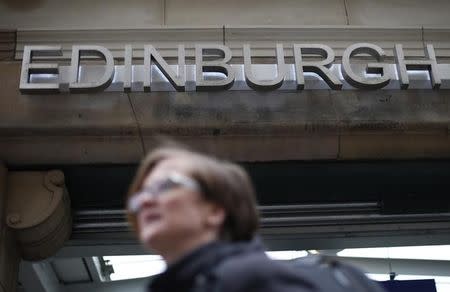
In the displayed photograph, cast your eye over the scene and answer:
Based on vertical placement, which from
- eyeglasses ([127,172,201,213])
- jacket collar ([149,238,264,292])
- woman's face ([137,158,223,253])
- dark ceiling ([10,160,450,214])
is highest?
dark ceiling ([10,160,450,214])

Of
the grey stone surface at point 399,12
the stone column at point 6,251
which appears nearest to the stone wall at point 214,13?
the grey stone surface at point 399,12

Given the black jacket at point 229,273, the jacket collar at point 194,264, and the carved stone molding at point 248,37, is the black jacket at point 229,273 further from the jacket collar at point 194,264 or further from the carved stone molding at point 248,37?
the carved stone molding at point 248,37

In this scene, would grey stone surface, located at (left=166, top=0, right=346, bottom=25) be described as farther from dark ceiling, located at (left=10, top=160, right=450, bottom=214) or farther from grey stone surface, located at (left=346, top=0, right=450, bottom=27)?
dark ceiling, located at (left=10, top=160, right=450, bottom=214)

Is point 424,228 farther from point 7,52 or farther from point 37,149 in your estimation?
point 7,52

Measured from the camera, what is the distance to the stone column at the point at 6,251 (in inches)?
224

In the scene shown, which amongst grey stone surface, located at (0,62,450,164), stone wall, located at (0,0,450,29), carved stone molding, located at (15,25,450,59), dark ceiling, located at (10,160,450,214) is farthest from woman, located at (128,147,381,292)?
stone wall, located at (0,0,450,29)

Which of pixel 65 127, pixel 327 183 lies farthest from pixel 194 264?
pixel 327 183

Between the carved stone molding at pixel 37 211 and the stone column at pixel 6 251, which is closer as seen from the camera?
the stone column at pixel 6 251

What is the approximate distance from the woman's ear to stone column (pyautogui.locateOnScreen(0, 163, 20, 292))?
430cm

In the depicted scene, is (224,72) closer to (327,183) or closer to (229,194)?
(327,183)

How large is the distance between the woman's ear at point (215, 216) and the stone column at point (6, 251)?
14.1ft

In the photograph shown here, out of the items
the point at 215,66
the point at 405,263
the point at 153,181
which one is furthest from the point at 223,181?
the point at 405,263

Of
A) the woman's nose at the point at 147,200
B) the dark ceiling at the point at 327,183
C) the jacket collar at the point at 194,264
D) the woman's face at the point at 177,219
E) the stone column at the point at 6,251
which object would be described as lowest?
the jacket collar at the point at 194,264

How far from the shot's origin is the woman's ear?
178 cm
